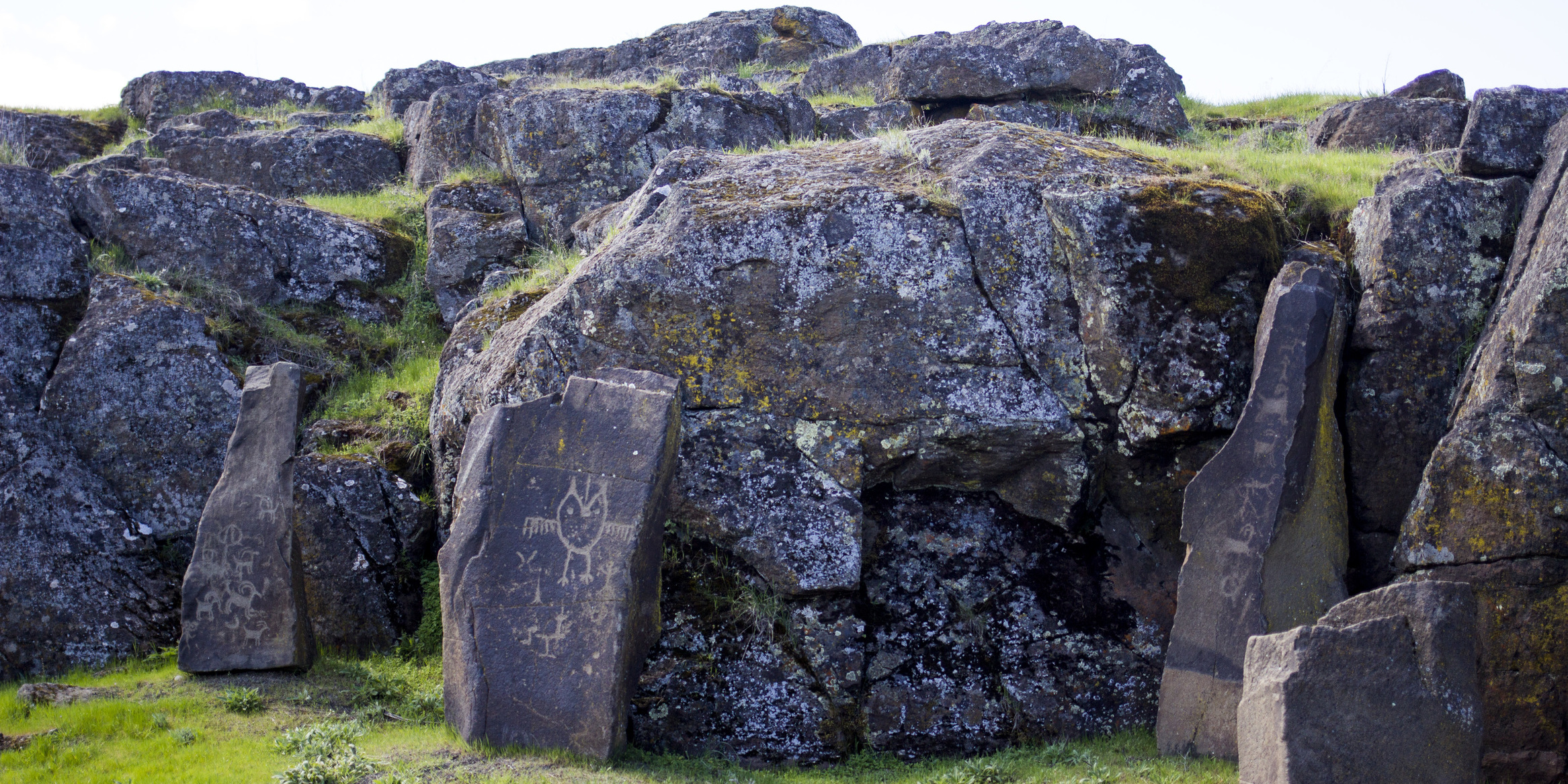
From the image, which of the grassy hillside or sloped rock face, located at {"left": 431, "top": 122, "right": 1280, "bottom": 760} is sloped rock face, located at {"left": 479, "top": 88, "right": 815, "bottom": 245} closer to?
sloped rock face, located at {"left": 431, "top": 122, "right": 1280, "bottom": 760}

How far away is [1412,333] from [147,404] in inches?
400

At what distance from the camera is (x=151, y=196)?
11.6 meters

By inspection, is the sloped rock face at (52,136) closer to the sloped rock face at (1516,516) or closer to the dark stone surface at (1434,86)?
the sloped rock face at (1516,516)

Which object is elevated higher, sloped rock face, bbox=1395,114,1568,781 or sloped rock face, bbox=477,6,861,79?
sloped rock face, bbox=477,6,861,79

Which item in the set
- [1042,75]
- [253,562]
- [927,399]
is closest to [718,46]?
[1042,75]

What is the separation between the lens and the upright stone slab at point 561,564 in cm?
656

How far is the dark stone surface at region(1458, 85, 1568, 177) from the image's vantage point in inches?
294

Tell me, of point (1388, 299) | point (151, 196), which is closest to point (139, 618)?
point (151, 196)

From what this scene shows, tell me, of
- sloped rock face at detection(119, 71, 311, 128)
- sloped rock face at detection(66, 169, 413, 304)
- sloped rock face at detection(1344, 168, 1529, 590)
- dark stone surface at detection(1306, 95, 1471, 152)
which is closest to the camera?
sloped rock face at detection(1344, 168, 1529, 590)

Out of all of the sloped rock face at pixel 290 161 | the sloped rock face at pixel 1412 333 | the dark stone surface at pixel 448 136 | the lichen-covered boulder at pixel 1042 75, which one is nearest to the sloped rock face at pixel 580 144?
the dark stone surface at pixel 448 136

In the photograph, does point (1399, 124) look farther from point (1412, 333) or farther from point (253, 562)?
point (253, 562)

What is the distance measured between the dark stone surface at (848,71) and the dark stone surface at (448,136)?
647 centimetres

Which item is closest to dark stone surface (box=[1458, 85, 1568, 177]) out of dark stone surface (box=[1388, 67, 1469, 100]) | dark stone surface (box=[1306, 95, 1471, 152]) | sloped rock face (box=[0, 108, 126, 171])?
dark stone surface (box=[1306, 95, 1471, 152])

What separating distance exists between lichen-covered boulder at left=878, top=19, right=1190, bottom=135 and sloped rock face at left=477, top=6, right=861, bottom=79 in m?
7.25
